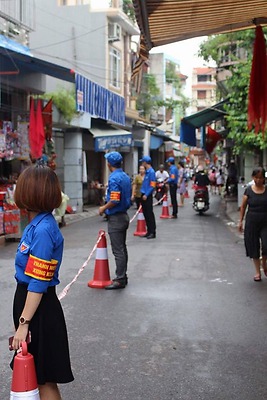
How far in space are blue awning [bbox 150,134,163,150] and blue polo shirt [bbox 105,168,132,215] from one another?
30.6 metres

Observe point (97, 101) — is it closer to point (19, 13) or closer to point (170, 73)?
point (19, 13)

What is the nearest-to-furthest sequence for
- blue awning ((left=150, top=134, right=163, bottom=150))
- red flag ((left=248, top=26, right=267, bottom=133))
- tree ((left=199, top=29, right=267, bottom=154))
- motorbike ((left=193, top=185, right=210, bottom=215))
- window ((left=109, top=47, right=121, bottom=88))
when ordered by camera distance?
red flag ((left=248, top=26, right=267, bottom=133))
tree ((left=199, top=29, right=267, bottom=154))
motorbike ((left=193, top=185, right=210, bottom=215))
window ((left=109, top=47, right=121, bottom=88))
blue awning ((left=150, top=134, right=163, bottom=150))

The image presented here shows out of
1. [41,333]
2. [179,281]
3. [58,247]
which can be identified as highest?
[58,247]

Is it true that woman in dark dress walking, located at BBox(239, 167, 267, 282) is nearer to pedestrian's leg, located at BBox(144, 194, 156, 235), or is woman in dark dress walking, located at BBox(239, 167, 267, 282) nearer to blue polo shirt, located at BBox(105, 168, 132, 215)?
blue polo shirt, located at BBox(105, 168, 132, 215)

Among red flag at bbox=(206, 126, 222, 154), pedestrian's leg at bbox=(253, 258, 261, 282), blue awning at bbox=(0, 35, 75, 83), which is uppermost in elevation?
blue awning at bbox=(0, 35, 75, 83)

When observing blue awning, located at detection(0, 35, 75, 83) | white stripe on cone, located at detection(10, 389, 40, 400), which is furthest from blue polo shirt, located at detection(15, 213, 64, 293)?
blue awning, located at detection(0, 35, 75, 83)

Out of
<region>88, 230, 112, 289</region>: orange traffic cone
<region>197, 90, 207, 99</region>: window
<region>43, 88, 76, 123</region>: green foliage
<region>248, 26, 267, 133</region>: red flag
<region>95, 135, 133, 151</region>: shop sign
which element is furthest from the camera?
<region>197, 90, 207, 99</region>: window

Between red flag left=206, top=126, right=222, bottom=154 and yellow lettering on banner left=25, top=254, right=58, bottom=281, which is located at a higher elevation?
red flag left=206, top=126, right=222, bottom=154

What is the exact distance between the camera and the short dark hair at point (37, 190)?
2.89 meters

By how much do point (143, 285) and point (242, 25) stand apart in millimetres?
3756

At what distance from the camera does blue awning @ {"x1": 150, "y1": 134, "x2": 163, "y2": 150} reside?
37491mm

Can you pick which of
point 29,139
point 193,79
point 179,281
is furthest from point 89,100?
point 193,79

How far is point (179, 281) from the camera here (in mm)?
7621

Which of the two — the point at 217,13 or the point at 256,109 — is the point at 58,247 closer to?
the point at 217,13
